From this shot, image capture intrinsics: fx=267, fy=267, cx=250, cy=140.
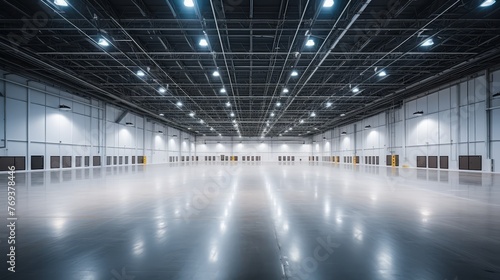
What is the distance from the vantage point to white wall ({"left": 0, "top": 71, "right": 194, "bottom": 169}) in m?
21.3

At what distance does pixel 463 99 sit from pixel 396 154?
12.1 m

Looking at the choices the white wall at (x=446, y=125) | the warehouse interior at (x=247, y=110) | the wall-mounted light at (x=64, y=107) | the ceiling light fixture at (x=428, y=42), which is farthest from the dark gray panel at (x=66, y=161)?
the white wall at (x=446, y=125)

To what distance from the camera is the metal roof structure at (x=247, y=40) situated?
13625 mm

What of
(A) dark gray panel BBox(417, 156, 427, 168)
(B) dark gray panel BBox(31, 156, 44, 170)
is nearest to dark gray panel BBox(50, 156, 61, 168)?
(B) dark gray panel BBox(31, 156, 44, 170)

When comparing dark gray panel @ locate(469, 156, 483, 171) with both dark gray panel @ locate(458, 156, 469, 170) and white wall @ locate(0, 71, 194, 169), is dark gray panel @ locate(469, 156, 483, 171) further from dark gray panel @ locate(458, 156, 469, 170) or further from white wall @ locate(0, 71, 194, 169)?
white wall @ locate(0, 71, 194, 169)

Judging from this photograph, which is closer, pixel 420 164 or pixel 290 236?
pixel 290 236

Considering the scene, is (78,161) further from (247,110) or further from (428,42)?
(428,42)

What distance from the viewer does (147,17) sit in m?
14.1

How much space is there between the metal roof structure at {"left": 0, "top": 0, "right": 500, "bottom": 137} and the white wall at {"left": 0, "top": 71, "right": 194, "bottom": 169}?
1702 millimetres

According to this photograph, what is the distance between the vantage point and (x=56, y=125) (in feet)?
83.9

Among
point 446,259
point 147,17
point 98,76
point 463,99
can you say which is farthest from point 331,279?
point 463,99

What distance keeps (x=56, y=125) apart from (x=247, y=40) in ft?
68.1

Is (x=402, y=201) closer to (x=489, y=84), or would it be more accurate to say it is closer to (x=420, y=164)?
(x=489, y=84)

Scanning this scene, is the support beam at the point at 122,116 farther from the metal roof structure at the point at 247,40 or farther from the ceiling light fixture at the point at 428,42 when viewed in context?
the ceiling light fixture at the point at 428,42
